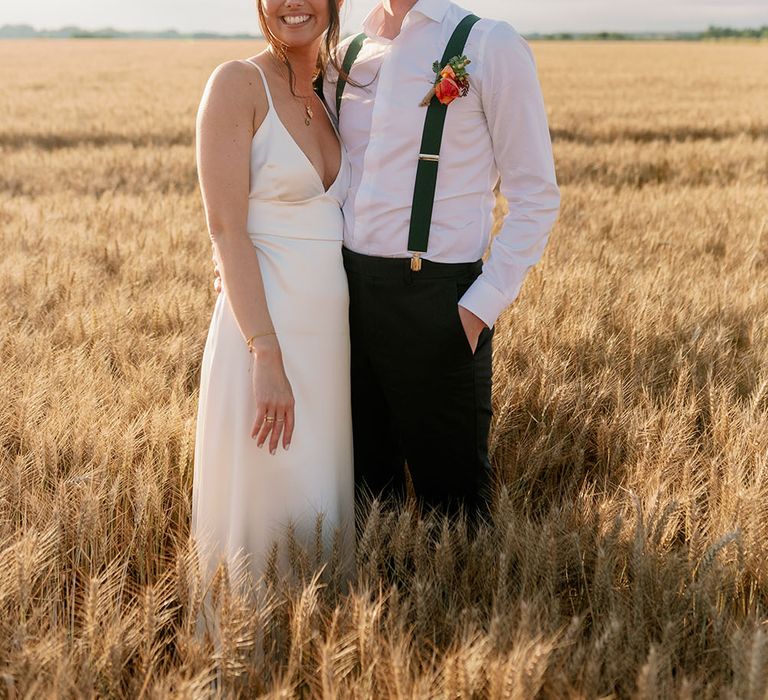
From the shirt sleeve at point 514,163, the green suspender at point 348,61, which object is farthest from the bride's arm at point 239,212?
the shirt sleeve at point 514,163

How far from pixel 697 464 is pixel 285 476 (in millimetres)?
1357

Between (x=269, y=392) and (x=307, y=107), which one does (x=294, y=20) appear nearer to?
(x=307, y=107)

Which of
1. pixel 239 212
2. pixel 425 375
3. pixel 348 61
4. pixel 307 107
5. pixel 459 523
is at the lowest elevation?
pixel 459 523

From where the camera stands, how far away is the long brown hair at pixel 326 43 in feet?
6.57

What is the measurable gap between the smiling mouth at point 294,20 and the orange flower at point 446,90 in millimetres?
401

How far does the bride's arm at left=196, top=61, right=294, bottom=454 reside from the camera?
186cm

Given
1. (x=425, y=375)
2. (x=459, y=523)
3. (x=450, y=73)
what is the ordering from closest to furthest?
(x=450, y=73), (x=459, y=523), (x=425, y=375)

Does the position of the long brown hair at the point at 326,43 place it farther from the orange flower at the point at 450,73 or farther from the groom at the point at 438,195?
the orange flower at the point at 450,73

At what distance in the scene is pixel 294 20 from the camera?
1.96 m

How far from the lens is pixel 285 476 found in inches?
79.6

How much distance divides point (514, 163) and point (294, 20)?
665mm

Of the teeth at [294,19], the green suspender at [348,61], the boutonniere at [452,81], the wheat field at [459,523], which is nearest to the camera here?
the wheat field at [459,523]

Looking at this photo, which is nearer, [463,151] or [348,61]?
[463,151]

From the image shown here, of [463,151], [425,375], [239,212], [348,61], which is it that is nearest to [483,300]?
[425,375]
